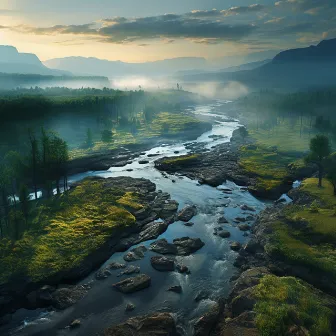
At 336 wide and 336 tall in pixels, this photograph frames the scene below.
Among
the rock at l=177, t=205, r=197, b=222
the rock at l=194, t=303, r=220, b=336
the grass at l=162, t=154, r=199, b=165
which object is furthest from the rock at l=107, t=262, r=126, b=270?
the grass at l=162, t=154, r=199, b=165

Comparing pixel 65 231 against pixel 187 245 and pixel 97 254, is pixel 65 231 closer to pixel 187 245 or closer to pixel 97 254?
pixel 97 254

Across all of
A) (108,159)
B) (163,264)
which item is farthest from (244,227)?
(108,159)

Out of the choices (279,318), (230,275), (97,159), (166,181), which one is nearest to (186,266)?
(230,275)

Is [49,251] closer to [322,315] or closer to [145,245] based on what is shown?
[145,245]

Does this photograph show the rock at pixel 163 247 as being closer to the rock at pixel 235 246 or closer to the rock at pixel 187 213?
the rock at pixel 235 246

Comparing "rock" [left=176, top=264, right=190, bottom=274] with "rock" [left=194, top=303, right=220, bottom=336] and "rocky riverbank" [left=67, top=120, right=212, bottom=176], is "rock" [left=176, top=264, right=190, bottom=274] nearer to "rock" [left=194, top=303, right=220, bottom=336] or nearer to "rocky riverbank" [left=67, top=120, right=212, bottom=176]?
"rock" [left=194, top=303, right=220, bottom=336]

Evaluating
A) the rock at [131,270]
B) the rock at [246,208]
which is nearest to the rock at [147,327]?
the rock at [131,270]

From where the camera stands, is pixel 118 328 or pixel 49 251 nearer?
pixel 118 328
